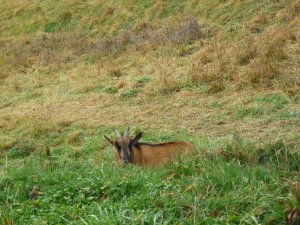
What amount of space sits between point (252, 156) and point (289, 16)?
35.5 feet

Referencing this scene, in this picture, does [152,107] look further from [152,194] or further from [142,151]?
[152,194]

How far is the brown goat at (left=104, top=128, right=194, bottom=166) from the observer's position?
800 cm

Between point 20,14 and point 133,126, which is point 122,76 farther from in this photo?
point 20,14

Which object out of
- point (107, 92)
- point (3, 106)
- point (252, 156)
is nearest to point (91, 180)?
point (252, 156)

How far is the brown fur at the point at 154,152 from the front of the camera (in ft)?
25.8

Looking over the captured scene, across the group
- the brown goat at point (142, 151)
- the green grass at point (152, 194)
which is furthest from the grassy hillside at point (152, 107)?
the brown goat at point (142, 151)

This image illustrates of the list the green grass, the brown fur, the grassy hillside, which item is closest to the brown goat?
the brown fur

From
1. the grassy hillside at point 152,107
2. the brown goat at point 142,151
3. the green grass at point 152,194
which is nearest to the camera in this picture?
the green grass at point 152,194

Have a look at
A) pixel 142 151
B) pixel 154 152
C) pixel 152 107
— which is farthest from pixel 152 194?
pixel 152 107

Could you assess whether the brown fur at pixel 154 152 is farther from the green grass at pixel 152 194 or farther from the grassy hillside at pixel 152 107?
the green grass at pixel 152 194

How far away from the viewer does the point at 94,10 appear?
2575cm

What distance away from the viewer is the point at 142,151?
27.8 ft

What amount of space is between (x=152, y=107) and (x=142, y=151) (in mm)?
4067

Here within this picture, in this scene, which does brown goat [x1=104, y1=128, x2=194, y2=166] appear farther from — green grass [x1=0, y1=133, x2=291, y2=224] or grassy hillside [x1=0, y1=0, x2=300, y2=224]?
green grass [x1=0, y1=133, x2=291, y2=224]
